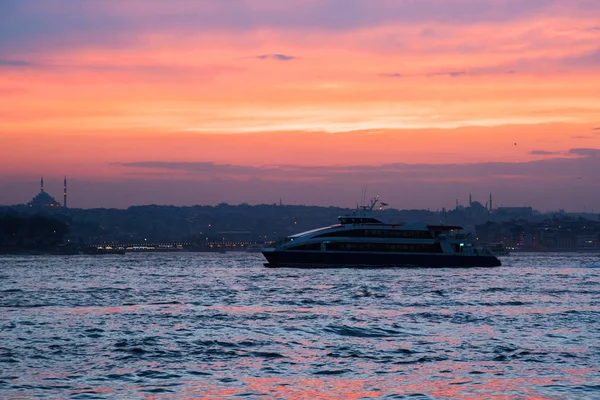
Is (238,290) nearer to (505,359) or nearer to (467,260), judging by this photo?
(505,359)

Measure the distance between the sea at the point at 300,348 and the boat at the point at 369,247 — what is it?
44.6m

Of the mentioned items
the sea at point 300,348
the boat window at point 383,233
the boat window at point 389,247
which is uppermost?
the boat window at point 383,233

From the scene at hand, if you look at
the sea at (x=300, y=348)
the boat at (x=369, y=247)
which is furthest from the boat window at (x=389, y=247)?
the sea at (x=300, y=348)

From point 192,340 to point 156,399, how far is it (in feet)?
35.2

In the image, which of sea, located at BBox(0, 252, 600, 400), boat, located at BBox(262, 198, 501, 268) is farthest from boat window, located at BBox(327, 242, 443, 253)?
sea, located at BBox(0, 252, 600, 400)

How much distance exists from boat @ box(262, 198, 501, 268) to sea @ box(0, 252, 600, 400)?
4457 centimetres

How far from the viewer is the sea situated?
72.6ft

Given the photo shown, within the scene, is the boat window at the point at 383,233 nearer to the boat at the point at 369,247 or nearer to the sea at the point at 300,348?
the boat at the point at 369,247

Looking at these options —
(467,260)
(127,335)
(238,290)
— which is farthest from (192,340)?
(467,260)

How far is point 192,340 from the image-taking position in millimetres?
31484

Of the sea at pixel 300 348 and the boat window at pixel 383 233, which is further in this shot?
the boat window at pixel 383 233

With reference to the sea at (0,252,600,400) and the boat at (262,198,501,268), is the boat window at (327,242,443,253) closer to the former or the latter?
the boat at (262,198,501,268)

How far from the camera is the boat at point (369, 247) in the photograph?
9769 cm

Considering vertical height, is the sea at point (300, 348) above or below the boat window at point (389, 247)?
below
